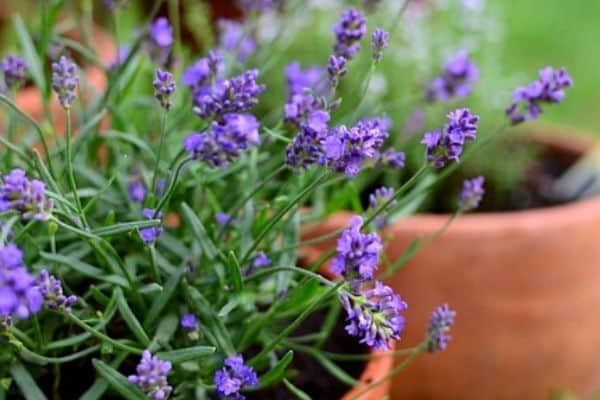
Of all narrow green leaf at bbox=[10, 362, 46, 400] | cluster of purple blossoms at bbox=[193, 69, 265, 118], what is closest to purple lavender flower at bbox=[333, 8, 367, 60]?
cluster of purple blossoms at bbox=[193, 69, 265, 118]

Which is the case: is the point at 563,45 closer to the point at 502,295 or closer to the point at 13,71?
the point at 502,295

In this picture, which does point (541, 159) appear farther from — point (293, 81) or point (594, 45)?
point (594, 45)

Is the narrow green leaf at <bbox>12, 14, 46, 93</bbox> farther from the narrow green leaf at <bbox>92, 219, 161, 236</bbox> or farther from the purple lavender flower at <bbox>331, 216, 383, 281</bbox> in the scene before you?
the purple lavender flower at <bbox>331, 216, 383, 281</bbox>

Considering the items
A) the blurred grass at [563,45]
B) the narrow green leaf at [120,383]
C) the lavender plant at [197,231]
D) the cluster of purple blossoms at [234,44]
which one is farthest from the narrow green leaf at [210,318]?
the blurred grass at [563,45]

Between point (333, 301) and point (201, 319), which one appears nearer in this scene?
point (201, 319)

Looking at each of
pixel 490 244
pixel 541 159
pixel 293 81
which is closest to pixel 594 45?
pixel 541 159

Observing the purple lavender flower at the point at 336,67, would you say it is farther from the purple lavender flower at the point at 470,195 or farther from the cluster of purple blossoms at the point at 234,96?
the purple lavender flower at the point at 470,195
